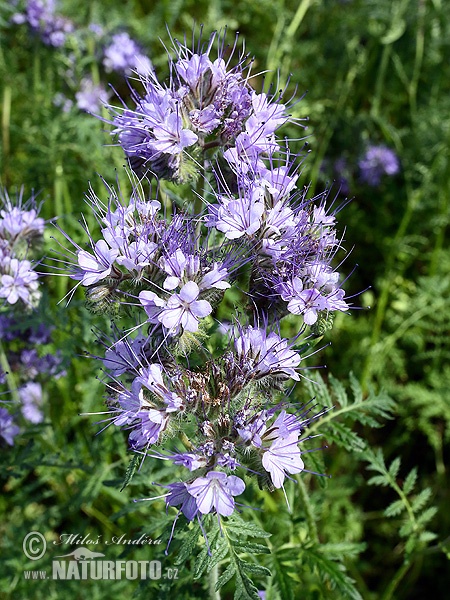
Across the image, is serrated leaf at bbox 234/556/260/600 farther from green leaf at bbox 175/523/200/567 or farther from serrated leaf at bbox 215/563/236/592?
green leaf at bbox 175/523/200/567

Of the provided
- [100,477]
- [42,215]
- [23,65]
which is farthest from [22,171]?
[100,477]

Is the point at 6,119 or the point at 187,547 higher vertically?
the point at 6,119

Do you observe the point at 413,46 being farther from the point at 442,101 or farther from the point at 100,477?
the point at 100,477

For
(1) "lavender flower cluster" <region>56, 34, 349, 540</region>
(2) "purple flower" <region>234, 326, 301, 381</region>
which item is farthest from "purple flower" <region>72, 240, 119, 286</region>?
(2) "purple flower" <region>234, 326, 301, 381</region>

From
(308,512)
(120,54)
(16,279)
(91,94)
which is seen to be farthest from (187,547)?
(120,54)

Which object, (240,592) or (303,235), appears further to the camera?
(303,235)

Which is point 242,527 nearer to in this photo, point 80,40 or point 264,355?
point 264,355
